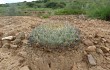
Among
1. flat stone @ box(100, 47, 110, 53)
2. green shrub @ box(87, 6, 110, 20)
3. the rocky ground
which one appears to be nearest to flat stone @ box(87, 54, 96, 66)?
the rocky ground

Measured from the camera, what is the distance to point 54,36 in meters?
4.39

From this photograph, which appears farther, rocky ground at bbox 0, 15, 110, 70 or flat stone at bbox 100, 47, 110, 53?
flat stone at bbox 100, 47, 110, 53

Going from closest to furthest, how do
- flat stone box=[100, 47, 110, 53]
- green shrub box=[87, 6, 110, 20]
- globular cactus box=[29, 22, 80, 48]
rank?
globular cactus box=[29, 22, 80, 48], flat stone box=[100, 47, 110, 53], green shrub box=[87, 6, 110, 20]

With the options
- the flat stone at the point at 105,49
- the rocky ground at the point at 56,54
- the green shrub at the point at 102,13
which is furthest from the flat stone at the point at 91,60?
the green shrub at the point at 102,13

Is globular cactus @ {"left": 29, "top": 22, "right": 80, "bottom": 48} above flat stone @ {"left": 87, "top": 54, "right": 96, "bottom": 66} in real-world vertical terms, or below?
above

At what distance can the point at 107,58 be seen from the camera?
185 inches

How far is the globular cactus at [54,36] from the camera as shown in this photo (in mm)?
4391

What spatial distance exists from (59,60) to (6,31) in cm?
160

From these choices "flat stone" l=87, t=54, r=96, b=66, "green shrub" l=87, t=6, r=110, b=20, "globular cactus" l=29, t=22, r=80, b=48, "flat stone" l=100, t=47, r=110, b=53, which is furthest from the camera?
"green shrub" l=87, t=6, r=110, b=20

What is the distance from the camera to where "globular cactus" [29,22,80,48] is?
439cm

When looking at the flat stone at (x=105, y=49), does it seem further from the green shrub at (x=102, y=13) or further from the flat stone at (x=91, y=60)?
the green shrub at (x=102, y=13)

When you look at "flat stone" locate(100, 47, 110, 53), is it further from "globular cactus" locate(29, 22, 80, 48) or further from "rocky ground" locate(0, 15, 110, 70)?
"globular cactus" locate(29, 22, 80, 48)

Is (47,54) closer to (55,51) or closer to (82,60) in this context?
(55,51)

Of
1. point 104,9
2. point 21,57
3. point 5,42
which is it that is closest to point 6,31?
point 5,42
